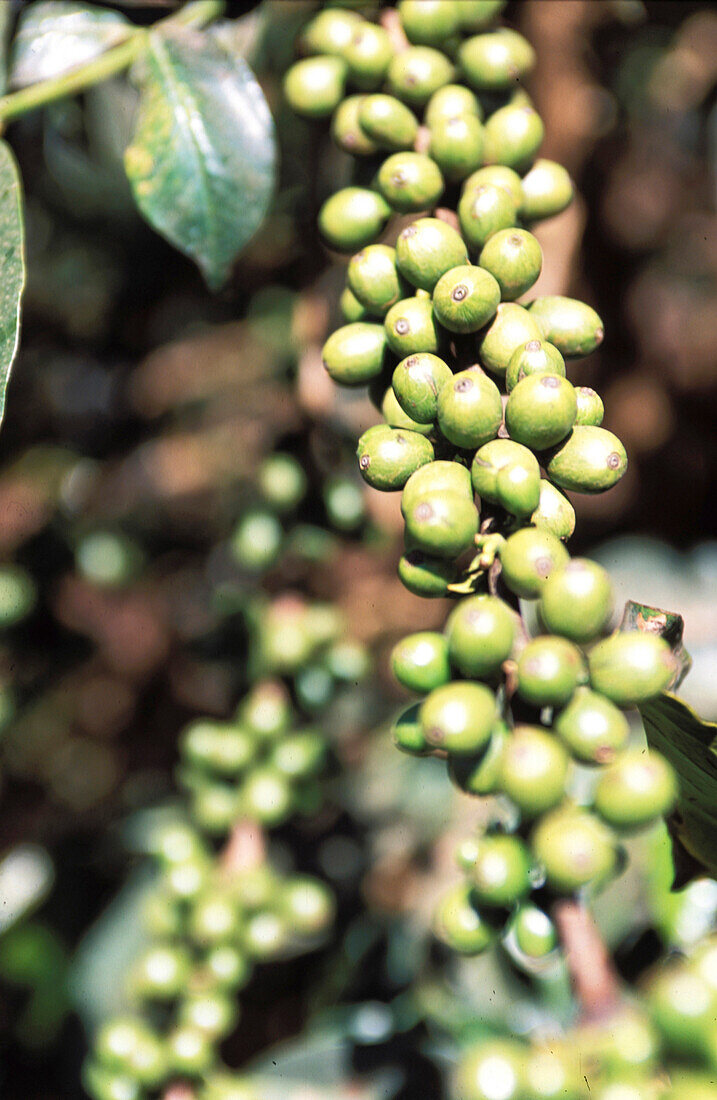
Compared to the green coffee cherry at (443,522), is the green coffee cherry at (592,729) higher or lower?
lower

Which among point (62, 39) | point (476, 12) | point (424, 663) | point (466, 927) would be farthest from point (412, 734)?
point (62, 39)

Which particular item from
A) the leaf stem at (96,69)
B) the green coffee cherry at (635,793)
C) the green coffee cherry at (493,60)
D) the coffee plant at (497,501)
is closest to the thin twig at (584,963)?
the coffee plant at (497,501)

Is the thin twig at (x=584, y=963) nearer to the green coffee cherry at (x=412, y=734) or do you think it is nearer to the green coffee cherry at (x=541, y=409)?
the green coffee cherry at (x=412, y=734)

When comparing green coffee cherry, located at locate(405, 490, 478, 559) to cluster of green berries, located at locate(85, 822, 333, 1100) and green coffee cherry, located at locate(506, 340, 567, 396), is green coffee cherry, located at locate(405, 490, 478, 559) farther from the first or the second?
cluster of green berries, located at locate(85, 822, 333, 1100)

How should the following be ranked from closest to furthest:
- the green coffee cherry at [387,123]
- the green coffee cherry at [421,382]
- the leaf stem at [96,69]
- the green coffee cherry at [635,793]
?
1. the green coffee cherry at [635,793]
2. the green coffee cherry at [421,382]
3. the green coffee cherry at [387,123]
4. the leaf stem at [96,69]

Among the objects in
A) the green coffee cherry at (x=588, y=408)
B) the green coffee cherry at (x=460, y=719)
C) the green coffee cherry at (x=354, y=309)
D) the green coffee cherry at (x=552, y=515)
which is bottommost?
the green coffee cherry at (x=460, y=719)

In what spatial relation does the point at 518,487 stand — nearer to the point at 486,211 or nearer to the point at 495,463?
the point at 495,463
